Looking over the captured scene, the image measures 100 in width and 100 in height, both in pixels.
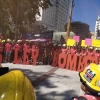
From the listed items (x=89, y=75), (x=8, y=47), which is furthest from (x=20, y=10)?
(x=89, y=75)

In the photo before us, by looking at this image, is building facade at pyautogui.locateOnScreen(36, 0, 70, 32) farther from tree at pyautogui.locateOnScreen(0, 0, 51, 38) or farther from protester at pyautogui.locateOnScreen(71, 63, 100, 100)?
protester at pyautogui.locateOnScreen(71, 63, 100, 100)

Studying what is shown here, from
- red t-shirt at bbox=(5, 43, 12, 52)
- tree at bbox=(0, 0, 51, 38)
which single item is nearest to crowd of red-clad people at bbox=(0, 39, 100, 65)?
red t-shirt at bbox=(5, 43, 12, 52)

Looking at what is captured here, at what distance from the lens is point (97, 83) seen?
1.79 meters

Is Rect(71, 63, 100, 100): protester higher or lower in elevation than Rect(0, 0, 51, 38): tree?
lower

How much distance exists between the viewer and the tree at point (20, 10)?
71.1 ft

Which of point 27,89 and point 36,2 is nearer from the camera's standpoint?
point 27,89

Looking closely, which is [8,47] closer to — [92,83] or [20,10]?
[92,83]

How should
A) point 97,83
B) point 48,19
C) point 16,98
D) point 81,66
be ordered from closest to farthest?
point 16,98
point 97,83
point 81,66
point 48,19

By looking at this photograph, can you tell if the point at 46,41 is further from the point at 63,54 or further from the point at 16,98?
the point at 16,98

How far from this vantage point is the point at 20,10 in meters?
23.7

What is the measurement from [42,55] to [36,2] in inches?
485

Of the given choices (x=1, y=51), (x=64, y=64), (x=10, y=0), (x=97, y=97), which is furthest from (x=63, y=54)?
(x=10, y=0)

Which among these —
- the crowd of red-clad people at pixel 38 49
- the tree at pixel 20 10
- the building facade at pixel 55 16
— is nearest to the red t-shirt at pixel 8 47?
the crowd of red-clad people at pixel 38 49

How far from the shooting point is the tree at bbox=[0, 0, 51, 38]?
21675mm
